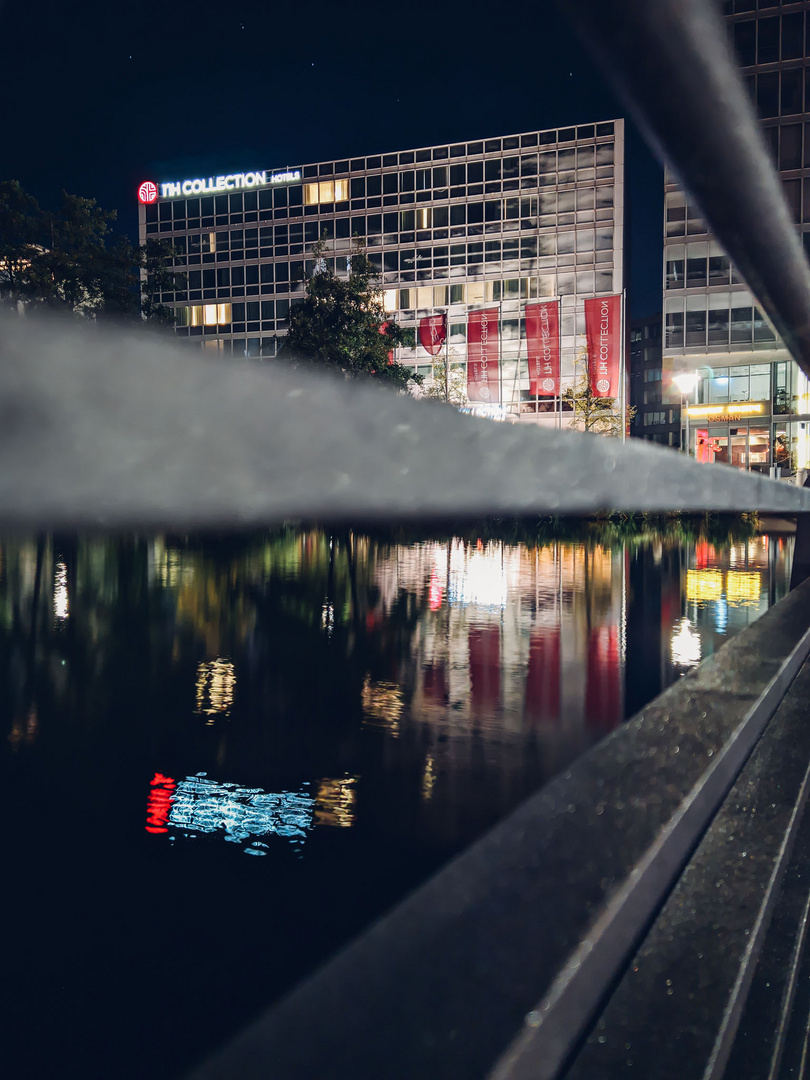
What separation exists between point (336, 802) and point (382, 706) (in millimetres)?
1578

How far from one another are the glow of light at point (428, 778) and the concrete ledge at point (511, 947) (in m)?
2.47

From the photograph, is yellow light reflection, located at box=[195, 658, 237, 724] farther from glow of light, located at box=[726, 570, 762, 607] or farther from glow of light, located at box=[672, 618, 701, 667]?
→ glow of light, located at box=[726, 570, 762, 607]

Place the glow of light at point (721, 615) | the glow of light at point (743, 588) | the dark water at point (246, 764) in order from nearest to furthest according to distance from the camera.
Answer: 1. the dark water at point (246, 764)
2. the glow of light at point (721, 615)
3. the glow of light at point (743, 588)

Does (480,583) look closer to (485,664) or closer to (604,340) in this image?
(485,664)

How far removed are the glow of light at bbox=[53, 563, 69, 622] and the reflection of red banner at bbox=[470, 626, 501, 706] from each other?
5.68 metres

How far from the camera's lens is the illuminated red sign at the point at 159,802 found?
3283 mm

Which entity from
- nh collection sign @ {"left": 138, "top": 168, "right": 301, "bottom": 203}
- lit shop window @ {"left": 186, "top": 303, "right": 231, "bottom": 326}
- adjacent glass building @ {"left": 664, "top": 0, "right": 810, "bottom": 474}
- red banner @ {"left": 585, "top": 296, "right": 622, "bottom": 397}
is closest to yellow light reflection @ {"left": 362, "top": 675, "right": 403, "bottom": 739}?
red banner @ {"left": 585, "top": 296, "right": 622, "bottom": 397}

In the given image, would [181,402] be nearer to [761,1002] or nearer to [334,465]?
[334,465]

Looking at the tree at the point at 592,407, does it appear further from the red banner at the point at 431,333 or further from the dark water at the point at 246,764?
the dark water at the point at 246,764

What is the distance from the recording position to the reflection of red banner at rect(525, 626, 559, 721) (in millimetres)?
4984

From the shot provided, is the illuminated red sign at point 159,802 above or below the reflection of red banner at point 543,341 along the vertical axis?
below

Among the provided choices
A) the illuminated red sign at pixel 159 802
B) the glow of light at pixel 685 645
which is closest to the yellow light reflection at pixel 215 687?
the illuminated red sign at pixel 159 802

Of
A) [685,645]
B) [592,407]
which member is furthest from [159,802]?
[592,407]

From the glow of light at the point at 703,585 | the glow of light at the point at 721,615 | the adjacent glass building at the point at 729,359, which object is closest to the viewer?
the glow of light at the point at 721,615
